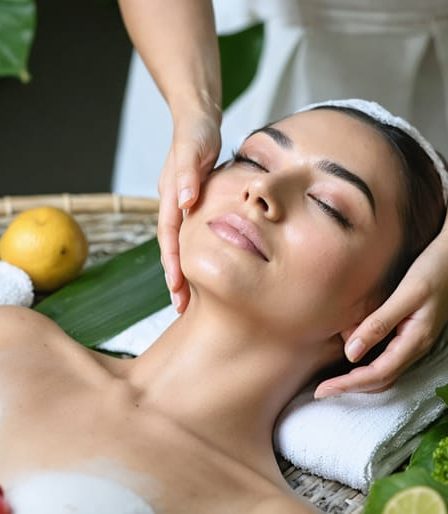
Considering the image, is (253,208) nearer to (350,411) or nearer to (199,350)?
(199,350)

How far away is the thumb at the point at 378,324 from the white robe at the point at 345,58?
2.34ft

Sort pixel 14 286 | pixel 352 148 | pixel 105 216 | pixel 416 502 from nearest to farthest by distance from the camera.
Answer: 1. pixel 416 502
2. pixel 352 148
3. pixel 14 286
4. pixel 105 216

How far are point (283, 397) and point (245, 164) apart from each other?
308 mm

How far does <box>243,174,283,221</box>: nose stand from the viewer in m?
1.27

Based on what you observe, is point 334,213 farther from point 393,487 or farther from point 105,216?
point 105,216

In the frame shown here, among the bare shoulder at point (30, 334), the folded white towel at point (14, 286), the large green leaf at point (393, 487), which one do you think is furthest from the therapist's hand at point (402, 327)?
the folded white towel at point (14, 286)

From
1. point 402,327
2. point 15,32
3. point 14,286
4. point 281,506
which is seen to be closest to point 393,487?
point 281,506

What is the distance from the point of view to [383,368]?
130 centimetres

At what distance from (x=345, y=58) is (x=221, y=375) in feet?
2.68

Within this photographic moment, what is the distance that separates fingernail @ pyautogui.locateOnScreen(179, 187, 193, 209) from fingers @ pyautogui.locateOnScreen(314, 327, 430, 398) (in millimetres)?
285

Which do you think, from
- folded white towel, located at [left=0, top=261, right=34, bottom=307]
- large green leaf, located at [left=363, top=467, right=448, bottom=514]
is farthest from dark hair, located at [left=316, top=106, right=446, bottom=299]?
folded white towel, located at [left=0, top=261, right=34, bottom=307]

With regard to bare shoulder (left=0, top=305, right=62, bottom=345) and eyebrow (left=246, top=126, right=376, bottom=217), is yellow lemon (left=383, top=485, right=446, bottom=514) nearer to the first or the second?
eyebrow (left=246, top=126, right=376, bottom=217)

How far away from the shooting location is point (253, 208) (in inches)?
50.4

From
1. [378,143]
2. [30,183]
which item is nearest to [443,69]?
[378,143]
